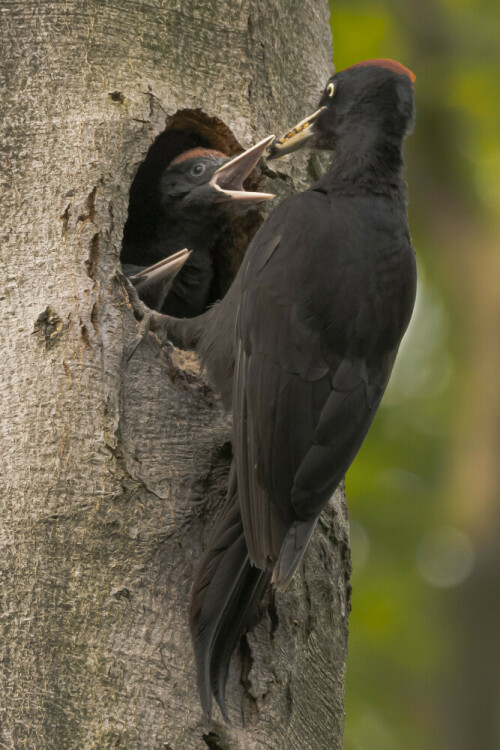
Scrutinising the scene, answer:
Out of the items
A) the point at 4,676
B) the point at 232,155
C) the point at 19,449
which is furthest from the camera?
the point at 232,155

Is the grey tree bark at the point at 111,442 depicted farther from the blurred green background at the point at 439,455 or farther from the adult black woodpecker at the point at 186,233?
the blurred green background at the point at 439,455

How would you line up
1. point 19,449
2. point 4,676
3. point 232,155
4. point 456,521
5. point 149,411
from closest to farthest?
point 4,676 < point 19,449 < point 149,411 < point 232,155 < point 456,521

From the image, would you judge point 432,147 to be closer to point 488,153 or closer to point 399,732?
point 488,153

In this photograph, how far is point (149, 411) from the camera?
2.74 m

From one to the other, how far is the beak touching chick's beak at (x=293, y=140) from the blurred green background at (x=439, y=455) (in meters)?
2.93

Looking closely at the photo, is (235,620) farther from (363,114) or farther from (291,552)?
(363,114)

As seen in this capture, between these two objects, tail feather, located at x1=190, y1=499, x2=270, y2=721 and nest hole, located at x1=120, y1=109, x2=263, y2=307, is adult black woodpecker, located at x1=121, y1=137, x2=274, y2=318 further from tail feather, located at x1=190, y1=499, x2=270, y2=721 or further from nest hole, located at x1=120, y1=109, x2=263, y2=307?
tail feather, located at x1=190, y1=499, x2=270, y2=721

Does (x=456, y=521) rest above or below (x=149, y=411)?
below

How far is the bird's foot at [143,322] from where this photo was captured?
2.80 meters

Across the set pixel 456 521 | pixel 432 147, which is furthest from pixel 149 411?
pixel 432 147

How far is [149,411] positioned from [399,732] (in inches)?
162

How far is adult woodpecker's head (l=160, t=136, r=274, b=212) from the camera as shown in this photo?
3377 millimetres

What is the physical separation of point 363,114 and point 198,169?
915 millimetres

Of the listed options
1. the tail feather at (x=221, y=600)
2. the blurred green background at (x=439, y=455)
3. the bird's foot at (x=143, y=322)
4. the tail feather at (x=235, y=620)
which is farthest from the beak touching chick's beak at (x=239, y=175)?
the blurred green background at (x=439, y=455)
